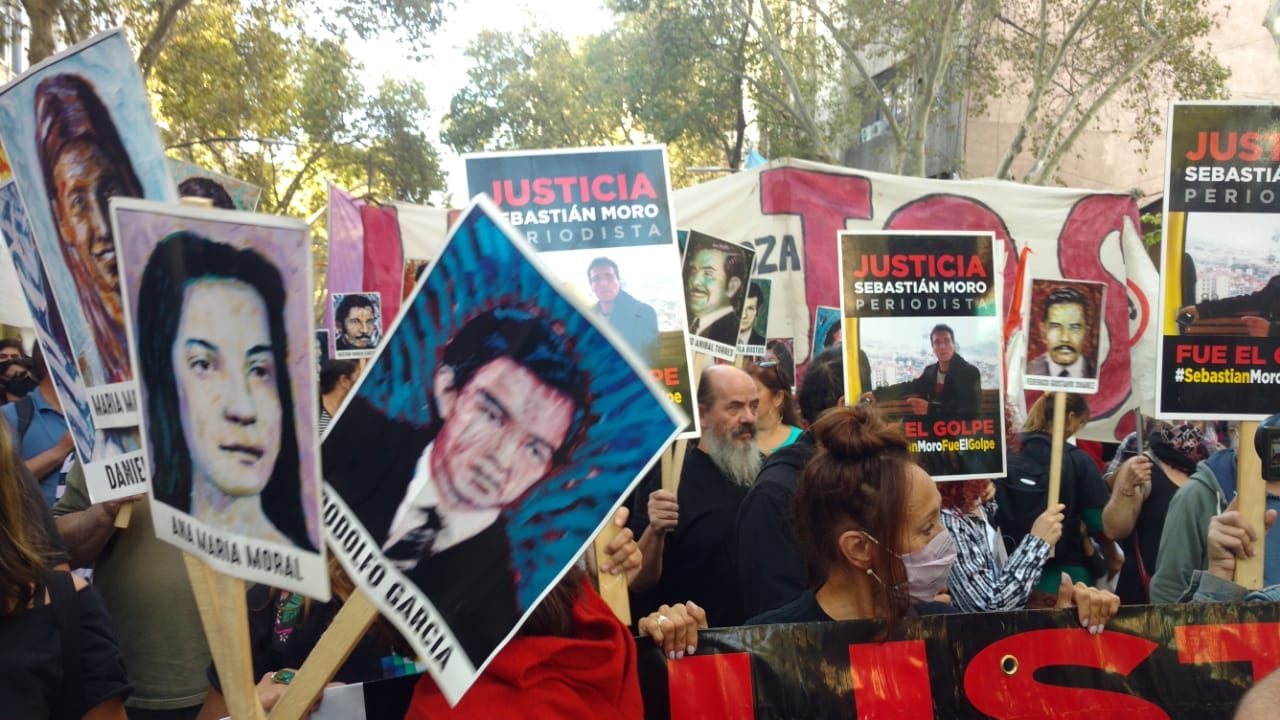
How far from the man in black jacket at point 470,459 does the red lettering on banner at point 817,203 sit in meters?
8.17

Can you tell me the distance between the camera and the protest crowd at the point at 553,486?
1.70 meters

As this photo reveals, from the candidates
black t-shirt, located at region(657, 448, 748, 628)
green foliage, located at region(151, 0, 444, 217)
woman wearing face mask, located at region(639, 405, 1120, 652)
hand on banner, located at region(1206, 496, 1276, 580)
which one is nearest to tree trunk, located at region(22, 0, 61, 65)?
green foliage, located at region(151, 0, 444, 217)

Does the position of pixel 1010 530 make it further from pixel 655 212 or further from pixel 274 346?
A: pixel 274 346

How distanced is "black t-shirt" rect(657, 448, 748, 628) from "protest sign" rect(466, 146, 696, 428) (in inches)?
23.8

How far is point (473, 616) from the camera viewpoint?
177 centimetres

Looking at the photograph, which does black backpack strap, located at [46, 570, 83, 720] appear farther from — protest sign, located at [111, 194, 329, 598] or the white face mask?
the white face mask

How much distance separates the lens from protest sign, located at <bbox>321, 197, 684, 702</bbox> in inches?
67.2

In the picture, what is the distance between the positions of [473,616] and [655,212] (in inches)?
99.8

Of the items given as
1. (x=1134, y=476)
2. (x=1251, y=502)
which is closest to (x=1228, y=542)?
(x=1251, y=502)

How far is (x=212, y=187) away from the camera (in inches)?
188

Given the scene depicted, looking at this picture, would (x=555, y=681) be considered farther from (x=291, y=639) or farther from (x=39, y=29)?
(x=39, y=29)

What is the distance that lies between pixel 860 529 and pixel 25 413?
346cm

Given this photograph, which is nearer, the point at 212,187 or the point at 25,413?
the point at 25,413

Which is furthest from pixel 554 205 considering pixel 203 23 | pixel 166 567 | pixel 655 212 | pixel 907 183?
pixel 203 23
